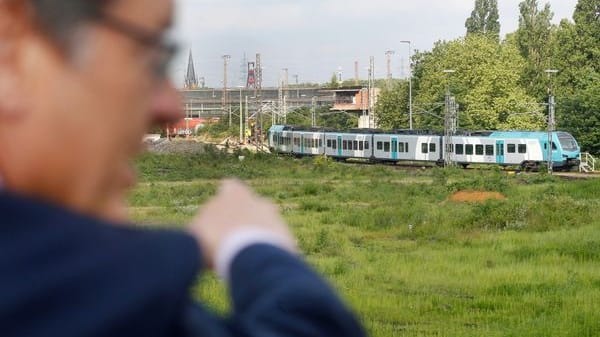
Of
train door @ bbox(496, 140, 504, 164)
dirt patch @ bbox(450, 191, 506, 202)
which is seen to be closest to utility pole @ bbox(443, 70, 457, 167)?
train door @ bbox(496, 140, 504, 164)

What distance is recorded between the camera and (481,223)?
727 inches

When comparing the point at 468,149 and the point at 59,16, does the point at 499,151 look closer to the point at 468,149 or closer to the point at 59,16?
the point at 468,149

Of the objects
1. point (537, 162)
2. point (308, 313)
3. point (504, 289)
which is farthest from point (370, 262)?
point (537, 162)

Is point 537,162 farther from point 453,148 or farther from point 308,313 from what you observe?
point 308,313

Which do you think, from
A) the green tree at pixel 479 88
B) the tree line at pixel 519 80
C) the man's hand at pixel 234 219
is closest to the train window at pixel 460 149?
the tree line at pixel 519 80

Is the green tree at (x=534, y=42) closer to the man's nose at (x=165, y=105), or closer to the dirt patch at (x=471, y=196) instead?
the dirt patch at (x=471, y=196)

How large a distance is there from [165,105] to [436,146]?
122 feet

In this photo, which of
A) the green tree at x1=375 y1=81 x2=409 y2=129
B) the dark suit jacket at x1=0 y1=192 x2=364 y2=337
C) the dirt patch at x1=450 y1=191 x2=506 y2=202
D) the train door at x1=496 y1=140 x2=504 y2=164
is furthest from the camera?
the green tree at x1=375 y1=81 x2=409 y2=129

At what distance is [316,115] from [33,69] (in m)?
60.3

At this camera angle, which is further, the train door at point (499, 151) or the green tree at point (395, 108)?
the green tree at point (395, 108)

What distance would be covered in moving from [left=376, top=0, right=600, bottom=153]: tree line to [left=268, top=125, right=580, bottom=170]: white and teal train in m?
4.81

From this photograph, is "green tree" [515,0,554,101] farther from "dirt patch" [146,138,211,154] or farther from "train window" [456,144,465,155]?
"dirt patch" [146,138,211,154]

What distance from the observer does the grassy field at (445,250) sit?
9.85 metres

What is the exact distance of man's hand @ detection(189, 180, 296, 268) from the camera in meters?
0.79
